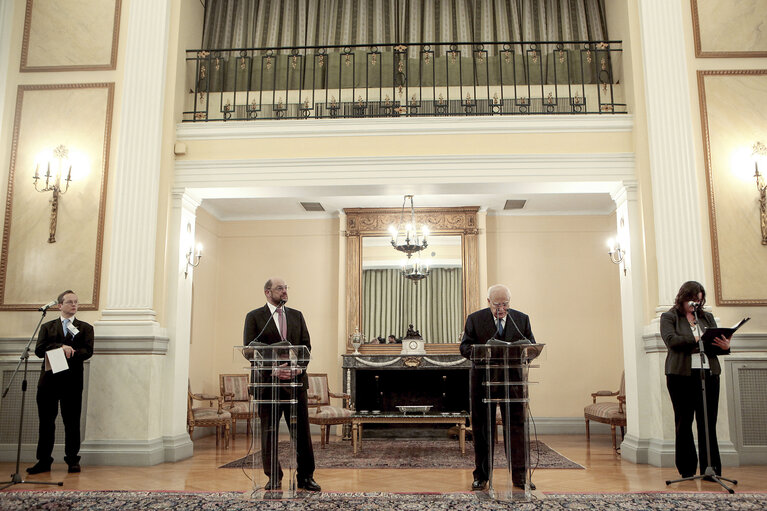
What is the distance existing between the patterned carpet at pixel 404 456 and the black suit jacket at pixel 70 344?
1608mm

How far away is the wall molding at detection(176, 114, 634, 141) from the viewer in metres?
6.79

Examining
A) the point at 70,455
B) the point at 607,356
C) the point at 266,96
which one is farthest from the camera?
the point at 607,356

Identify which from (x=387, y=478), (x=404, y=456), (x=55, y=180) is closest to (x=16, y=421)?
(x=55, y=180)

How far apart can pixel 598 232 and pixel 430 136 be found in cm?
459

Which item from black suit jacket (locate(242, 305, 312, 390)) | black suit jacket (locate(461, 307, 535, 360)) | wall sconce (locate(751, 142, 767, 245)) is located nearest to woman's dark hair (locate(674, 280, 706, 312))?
black suit jacket (locate(461, 307, 535, 360))

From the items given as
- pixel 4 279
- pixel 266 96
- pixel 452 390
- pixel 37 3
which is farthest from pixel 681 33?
pixel 4 279

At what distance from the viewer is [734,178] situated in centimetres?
632

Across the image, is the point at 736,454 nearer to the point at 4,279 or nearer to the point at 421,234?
the point at 421,234

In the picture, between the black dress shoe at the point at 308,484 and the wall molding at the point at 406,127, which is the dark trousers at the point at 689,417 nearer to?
the black dress shoe at the point at 308,484

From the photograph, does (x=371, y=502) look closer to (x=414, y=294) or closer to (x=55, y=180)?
(x=55, y=180)

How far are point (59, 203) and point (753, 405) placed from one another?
22.7 ft

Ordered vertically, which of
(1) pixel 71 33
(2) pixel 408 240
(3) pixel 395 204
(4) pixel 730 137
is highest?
(1) pixel 71 33

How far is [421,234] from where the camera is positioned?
936 centimetres

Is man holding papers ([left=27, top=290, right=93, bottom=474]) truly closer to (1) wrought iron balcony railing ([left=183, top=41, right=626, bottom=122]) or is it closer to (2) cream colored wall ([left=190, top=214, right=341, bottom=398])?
(1) wrought iron balcony railing ([left=183, top=41, right=626, bottom=122])
